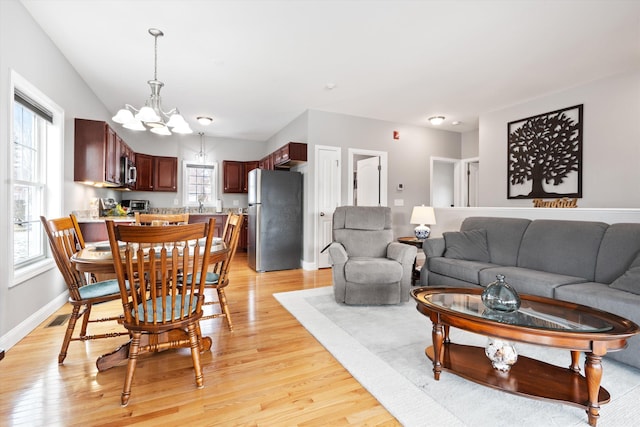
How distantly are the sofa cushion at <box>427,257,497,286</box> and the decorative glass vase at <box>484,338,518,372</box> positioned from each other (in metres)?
1.38

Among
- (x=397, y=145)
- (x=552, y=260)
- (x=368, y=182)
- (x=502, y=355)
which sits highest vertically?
(x=397, y=145)

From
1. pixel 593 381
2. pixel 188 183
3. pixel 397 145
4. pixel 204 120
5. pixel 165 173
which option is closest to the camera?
pixel 593 381

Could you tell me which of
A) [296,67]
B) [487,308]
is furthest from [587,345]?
[296,67]

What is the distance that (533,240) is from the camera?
306 cm

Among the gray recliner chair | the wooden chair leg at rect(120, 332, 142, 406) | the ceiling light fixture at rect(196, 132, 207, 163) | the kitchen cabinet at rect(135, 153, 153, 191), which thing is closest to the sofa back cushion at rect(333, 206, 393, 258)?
the gray recliner chair

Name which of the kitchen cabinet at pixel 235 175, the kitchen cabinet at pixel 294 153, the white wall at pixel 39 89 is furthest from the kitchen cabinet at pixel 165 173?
the kitchen cabinet at pixel 294 153

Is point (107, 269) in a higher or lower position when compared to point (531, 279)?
higher

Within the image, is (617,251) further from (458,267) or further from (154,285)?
(154,285)

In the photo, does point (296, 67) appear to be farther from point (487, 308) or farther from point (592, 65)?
point (592, 65)

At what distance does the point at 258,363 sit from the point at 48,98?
3.21m

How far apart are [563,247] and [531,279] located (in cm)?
62

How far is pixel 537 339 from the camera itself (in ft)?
4.61

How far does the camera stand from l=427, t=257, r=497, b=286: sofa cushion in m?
2.99

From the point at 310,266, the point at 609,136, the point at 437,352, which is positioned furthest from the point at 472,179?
the point at 437,352
